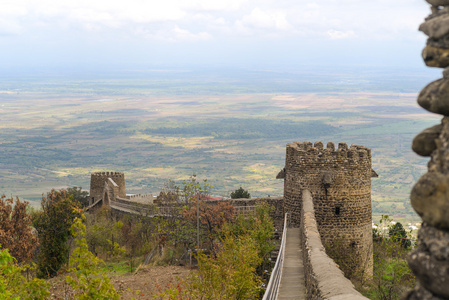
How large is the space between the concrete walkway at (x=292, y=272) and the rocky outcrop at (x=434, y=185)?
8375 mm

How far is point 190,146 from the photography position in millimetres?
167750

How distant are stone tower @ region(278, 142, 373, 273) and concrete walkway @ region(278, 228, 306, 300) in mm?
1333

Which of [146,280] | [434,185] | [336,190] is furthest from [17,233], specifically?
[434,185]

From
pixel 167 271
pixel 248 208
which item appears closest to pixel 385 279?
pixel 167 271

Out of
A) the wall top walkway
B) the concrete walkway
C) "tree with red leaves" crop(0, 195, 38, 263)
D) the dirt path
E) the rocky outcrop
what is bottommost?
the dirt path

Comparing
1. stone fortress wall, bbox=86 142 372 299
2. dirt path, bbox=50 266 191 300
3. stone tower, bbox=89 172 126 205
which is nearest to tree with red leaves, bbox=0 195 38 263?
dirt path, bbox=50 266 191 300

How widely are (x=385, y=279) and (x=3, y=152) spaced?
15693 centimetres

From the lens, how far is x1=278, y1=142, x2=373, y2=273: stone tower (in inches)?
774

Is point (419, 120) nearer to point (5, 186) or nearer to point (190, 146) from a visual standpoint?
point (190, 146)

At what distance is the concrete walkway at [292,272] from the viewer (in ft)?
40.8

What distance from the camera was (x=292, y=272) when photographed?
14.6 meters

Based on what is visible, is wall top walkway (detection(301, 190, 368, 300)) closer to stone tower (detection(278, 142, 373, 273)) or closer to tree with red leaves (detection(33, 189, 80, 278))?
stone tower (detection(278, 142, 373, 273))

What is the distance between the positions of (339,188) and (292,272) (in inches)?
226

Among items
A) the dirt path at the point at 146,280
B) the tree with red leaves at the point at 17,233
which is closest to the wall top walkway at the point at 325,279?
the dirt path at the point at 146,280
